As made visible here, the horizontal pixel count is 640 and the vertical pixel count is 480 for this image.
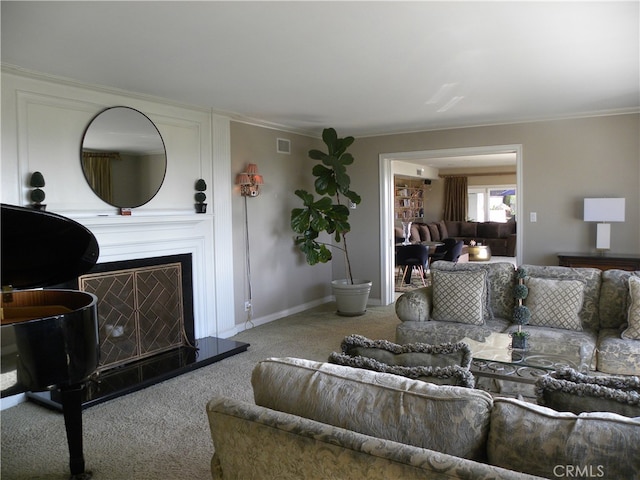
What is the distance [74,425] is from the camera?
245 cm

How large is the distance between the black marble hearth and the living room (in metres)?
0.45

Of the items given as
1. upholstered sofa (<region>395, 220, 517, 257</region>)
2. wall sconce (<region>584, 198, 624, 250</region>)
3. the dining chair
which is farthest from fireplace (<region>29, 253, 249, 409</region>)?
upholstered sofa (<region>395, 220, 517, 257</region>)

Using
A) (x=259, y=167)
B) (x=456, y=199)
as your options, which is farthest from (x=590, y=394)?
(x=456, y=199)

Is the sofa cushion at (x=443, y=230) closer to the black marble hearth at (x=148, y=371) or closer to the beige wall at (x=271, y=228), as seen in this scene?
the beige wall at (x=271, y=228)

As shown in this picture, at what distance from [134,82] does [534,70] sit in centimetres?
305

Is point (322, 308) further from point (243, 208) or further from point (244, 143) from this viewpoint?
point (244, 143)

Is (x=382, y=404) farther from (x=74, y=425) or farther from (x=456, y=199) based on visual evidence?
(x=456, y=199)

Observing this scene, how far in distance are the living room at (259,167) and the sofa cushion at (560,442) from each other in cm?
217

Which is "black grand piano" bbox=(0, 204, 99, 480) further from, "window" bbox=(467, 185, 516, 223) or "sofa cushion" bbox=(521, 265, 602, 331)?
"window" bbox=(467, 185, 516, 223)

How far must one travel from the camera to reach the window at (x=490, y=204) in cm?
1324

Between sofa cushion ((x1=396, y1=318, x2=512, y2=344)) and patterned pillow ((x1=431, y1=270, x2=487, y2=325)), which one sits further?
patterned pillow ((x1=431, y1=270, x2=487, y2=325))

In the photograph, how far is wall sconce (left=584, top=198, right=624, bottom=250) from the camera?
5.02 meters

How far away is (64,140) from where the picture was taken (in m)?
3.71

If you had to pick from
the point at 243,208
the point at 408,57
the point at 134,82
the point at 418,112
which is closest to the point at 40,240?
the point at 134,82
